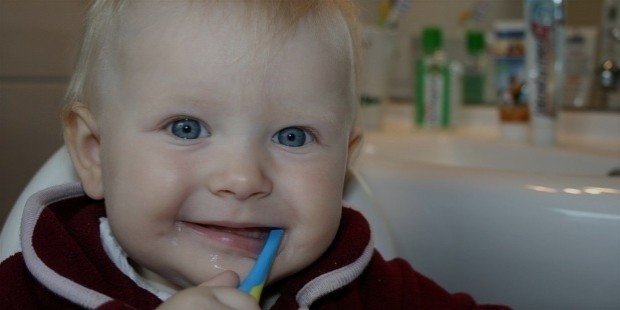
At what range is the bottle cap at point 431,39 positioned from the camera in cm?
116

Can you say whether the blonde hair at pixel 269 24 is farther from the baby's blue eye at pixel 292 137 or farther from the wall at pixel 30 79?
the wall at pixel 30 79

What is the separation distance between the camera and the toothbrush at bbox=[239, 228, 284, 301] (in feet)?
1.56

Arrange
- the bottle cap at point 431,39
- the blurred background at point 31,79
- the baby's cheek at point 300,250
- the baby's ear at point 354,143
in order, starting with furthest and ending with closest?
1. the bottle cap at point 431,39
2. the blurred background at point 31,79
3. the baby's ear at point 354,143
4. the baby's cheek at point 300,250

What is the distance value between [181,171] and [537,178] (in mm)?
321

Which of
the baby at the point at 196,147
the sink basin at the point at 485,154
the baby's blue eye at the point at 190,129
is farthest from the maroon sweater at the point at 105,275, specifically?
the sink basin at the point at 485,154

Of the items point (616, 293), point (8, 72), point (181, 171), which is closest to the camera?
point (181, 171)

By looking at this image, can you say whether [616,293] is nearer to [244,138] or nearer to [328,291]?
[328,291]

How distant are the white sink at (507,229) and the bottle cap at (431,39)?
44 cm

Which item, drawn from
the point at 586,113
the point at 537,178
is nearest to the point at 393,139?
the point at 586,113

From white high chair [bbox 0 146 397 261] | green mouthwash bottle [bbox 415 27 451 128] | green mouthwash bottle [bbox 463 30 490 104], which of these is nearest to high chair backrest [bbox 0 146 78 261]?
white high chair [bbox 0 146 397 261]

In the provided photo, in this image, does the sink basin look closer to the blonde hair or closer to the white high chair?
the white high chair

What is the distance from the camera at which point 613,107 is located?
107 cm

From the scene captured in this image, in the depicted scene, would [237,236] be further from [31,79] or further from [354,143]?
[31,79]

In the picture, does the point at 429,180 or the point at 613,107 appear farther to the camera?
the point at 613,107
